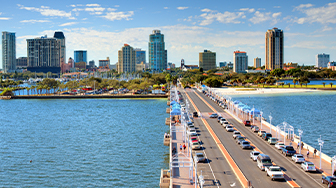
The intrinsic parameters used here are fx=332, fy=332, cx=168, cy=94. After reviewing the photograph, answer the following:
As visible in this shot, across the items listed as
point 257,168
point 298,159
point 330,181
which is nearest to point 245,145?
point 298,159

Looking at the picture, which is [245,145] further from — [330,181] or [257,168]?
[330,181]

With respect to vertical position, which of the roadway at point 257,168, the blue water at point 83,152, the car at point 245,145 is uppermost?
the car at point 245,145

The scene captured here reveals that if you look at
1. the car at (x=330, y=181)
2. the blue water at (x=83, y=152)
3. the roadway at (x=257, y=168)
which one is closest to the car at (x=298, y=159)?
the roadway at (x=257, y=168)

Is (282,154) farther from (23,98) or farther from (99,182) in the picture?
(23,98)

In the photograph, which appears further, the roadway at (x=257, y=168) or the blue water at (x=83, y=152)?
the blue water at (x=83, y=152)

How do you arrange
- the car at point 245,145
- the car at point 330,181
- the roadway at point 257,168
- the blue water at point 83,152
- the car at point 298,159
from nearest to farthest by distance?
the car at point 330,181 → the roadway at point 257,168 → the car at point 298,159 → the blue water at point 83,152 → the car at point 245,145

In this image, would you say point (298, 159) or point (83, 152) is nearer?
point (298, 159)

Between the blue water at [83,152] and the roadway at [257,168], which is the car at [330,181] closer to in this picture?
the roadway at [257,168]

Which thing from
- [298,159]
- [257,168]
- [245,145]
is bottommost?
[257,168]
